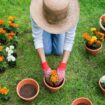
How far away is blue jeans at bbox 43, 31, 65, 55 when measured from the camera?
3863 mm

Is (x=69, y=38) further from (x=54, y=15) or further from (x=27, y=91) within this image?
(x=27, y=91)

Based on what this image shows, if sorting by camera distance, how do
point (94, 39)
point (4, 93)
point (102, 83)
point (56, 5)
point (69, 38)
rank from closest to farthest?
point (56, 5)
point (4, 93)
point (69, 38)
point (102, 83)
point (94, 39)

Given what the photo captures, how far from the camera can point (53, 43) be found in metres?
4.04

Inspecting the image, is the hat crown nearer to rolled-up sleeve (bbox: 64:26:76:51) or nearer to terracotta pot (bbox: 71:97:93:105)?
rolled-up sleeve (bbox: 64:26:76:51)

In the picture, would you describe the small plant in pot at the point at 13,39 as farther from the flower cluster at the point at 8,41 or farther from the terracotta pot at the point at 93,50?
the terracotta pot at the point at 93,50

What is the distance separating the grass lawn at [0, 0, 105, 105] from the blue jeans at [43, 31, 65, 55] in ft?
0.35

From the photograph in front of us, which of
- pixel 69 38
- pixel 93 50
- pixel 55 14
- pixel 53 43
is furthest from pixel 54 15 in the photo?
pixel 93 50

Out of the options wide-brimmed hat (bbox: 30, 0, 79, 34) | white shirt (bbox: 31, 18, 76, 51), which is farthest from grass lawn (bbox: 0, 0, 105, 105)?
wide-brimmed hat (bbox: 30, 0, 79, 34)

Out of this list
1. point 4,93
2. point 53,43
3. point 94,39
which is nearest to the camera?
point 4,93

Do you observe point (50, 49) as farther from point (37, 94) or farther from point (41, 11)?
point (41, 11)

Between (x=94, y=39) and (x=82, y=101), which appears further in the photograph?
(x=94, y=39)

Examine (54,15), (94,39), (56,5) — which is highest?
(56,5)

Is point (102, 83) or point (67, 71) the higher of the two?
point (102, 83)

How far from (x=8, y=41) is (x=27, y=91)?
0.79 meters
